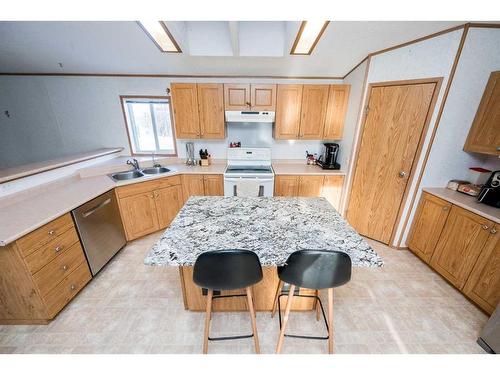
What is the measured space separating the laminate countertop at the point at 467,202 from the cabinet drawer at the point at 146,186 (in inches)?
127

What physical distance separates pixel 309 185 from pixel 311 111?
1.15 metres

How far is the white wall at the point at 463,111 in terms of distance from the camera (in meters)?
1.63

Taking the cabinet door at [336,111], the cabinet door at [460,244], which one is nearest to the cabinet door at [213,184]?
the cabinet door at [336,111]

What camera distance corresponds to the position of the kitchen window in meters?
2.99

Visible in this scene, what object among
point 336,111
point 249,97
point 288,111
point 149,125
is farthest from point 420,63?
point 149,125

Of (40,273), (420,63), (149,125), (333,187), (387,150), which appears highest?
(420,63)

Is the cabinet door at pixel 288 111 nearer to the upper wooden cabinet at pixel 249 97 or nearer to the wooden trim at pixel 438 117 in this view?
the upper wooden cabinet at pixel 249 97

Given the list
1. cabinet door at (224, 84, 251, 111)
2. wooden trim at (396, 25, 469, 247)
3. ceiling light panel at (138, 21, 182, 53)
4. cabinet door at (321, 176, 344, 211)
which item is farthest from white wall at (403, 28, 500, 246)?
ceiling light panel at (138, 21, 182, 53)

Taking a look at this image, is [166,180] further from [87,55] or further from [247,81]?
[247,81]

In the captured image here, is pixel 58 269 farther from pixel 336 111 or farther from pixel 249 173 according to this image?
pixel 336 111

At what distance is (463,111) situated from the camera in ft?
5.92

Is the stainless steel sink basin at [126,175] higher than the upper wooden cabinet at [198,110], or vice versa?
the upper wooden cabinet at [198,110]

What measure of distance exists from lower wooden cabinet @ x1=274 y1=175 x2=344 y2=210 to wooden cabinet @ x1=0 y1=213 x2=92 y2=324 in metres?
2.46
